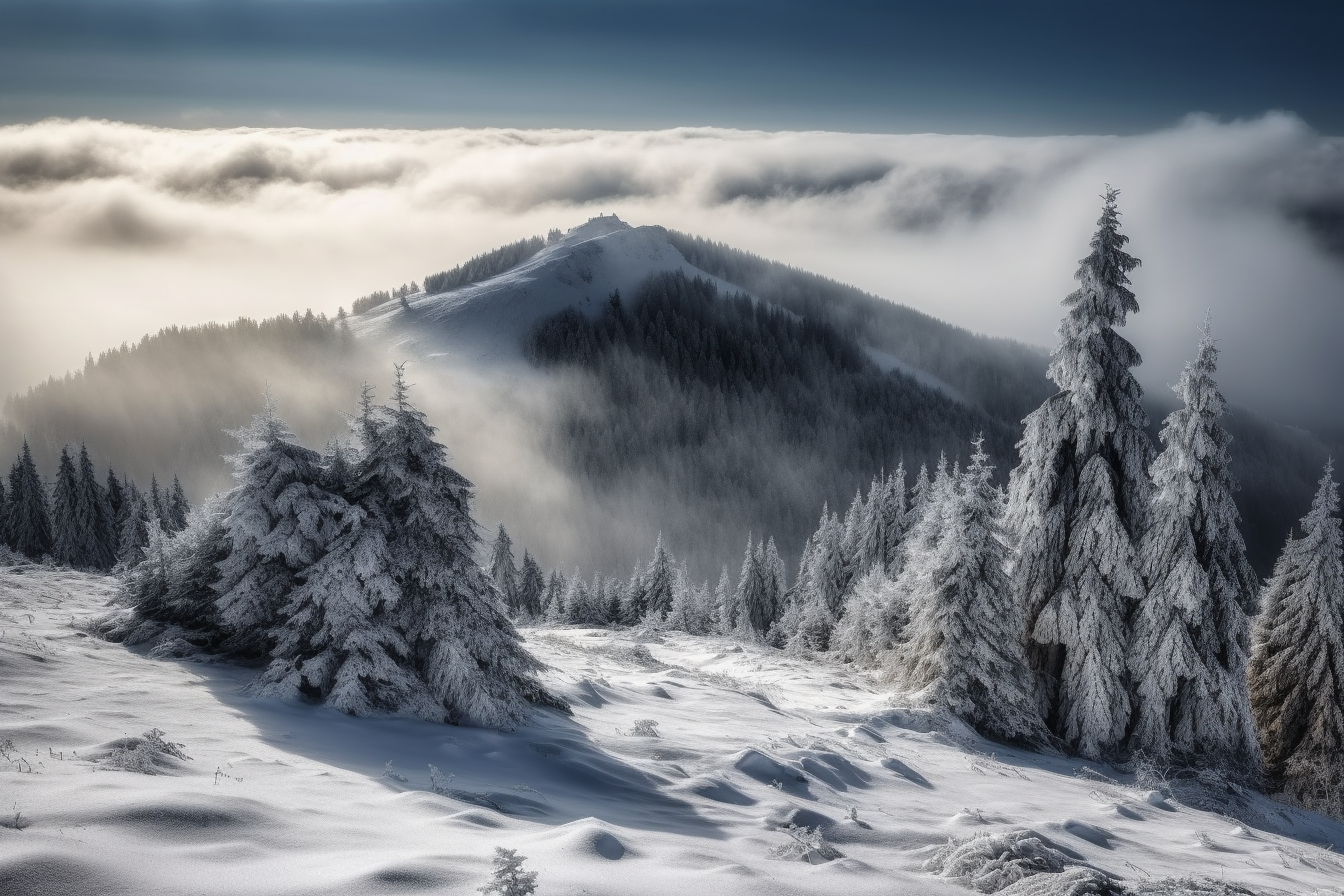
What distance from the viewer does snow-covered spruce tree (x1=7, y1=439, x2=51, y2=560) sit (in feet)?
197

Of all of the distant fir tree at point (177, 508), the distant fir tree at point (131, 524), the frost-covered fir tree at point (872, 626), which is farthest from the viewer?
the distant fir tree at point (177, 508)

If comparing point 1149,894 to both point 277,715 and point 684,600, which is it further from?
point 684,600

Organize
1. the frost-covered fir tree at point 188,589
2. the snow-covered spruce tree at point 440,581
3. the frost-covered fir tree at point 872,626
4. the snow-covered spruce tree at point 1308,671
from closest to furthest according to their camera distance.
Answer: the snow-covered spruce tree at point 440,581 → the frost-covered fir tree at point 188,589 → the snow-covered spruce tree at point 1308,671 → the frost-covered fir tree at point 872,626

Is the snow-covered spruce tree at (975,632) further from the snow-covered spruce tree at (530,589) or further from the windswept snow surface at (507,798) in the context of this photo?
the snow-covered spruce tree at (530,589)

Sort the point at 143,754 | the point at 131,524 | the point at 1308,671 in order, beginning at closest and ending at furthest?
the point at 143,754, the point at 1308,671, the point at 131,524

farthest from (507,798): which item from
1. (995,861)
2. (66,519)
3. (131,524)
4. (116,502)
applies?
(116,502)

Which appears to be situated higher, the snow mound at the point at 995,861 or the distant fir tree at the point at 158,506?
the snow mound at the point at 995,861

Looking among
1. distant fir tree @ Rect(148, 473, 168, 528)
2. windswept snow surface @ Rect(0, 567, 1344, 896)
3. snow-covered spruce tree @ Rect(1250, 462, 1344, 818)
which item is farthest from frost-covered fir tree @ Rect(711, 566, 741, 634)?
distant fir tree @ Rect(148, 473, 168, 528)

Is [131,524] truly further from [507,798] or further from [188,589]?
[507,798]

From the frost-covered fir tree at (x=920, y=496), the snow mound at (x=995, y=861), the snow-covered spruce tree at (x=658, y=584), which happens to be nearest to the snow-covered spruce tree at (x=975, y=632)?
the snow mound at (x=995, y=861)

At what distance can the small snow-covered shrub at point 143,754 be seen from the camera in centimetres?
664

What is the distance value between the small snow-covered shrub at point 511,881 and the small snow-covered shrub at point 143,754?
4095 millimetres

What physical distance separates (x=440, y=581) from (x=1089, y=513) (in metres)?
18.5

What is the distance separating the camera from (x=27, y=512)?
2378 inches
